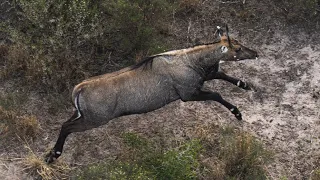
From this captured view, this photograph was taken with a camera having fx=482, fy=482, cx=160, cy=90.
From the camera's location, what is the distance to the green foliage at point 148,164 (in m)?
5.58

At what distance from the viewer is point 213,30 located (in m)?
8.30

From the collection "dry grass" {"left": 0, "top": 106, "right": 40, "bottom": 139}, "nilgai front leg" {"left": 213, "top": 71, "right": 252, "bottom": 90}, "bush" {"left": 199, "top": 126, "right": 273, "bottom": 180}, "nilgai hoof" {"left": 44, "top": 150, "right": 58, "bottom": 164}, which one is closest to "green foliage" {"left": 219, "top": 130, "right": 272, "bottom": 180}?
"bush" {"left": 199, "top": 126, "right": 273, "bottom": 180}

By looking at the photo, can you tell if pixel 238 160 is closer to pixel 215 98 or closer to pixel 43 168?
pixel 215 98

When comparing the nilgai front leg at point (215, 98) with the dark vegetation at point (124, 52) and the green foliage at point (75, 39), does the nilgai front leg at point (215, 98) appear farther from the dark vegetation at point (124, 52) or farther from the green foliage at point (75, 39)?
the green foliage at point (75, 39)

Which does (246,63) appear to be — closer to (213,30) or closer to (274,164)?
(213,30)

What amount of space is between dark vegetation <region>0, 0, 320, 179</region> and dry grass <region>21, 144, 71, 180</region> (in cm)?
2

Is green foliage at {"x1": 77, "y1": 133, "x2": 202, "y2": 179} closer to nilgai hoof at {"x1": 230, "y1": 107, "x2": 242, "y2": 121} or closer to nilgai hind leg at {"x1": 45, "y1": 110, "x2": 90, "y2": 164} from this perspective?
nilgai hind leg at {"x1": 45, "y1": 110, "x2": 90, "y2": 164}

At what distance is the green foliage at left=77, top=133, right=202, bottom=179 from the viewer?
558 centimetres

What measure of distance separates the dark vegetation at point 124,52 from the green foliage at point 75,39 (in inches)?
0.6

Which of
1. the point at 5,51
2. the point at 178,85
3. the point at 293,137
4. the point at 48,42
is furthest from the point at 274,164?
the point at 5,51

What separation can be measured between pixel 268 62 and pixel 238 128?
1611 mm

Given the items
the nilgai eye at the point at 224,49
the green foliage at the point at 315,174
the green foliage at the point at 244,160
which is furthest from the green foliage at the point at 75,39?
the green foliage at the point at 315,174

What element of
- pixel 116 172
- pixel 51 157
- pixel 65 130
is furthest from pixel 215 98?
pixel 51 157

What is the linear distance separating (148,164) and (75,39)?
2.40 metres
